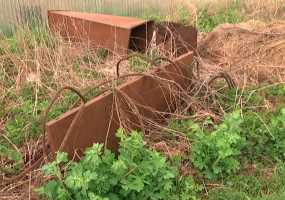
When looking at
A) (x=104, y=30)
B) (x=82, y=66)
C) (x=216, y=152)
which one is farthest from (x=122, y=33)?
(x=216, y=152)

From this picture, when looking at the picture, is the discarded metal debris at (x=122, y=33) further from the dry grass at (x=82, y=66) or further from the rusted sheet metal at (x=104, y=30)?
the dry grass at (x=82, y=66)

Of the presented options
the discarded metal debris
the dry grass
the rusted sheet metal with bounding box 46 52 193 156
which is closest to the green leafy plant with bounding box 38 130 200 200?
the rusted sheet metal with bounding box 46 52 193 156

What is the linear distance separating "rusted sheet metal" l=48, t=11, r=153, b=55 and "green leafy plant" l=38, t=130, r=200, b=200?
2571mm

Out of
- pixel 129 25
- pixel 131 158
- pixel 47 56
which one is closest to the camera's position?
pixel 131 158

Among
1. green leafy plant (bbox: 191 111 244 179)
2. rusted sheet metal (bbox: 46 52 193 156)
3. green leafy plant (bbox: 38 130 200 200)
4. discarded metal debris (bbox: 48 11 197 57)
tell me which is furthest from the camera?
discarded metal debris (bbox: 48 11 197 57)

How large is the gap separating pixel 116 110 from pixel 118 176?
32.4 inches

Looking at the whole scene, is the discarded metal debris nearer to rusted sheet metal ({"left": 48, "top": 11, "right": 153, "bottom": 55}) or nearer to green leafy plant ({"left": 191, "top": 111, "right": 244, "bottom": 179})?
rusted sheet metal ({"left": 48, "top": 11, "right": 153, "bottom": 55})

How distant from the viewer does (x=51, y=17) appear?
707 cm

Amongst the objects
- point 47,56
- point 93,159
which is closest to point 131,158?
point 93,159

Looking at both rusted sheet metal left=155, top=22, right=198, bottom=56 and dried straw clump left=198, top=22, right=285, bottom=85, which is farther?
rusted sheet metal left=155, top=22, right=198, bottom=56

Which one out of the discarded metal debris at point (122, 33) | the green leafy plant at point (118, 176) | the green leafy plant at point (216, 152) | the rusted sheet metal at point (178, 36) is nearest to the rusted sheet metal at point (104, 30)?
the discarded metal debris at point (122, 33)

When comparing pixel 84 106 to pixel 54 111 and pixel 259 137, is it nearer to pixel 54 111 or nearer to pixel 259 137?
pixel 54 111

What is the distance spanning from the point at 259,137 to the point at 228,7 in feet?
19.6

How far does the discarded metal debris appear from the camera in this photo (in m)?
6.27
